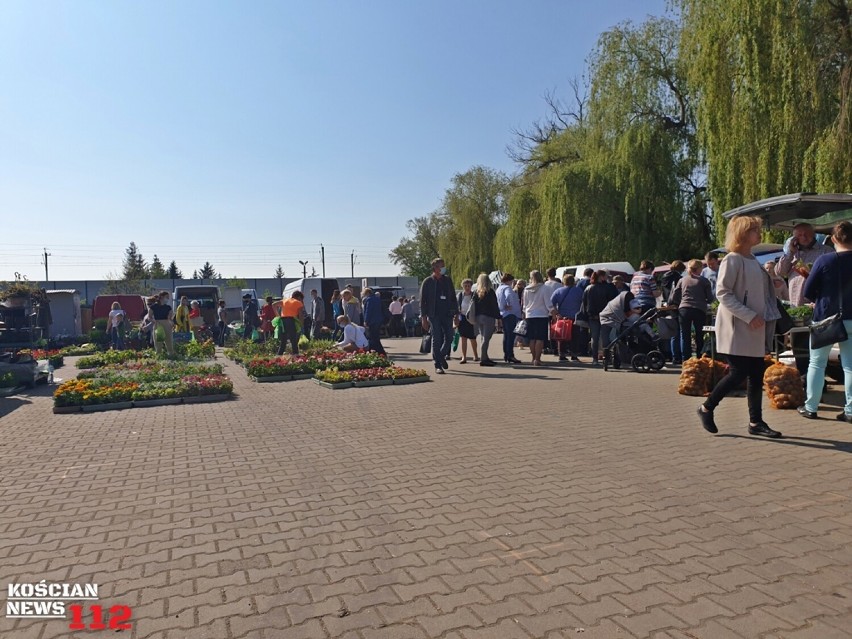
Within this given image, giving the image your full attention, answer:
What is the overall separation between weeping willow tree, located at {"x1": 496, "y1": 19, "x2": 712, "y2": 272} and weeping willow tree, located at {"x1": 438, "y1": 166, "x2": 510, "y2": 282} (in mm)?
17838

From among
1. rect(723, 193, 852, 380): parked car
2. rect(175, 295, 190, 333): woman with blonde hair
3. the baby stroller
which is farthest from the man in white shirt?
rect(175, 295, 190, 333): woman with blonde hair

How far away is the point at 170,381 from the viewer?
11.8 metres

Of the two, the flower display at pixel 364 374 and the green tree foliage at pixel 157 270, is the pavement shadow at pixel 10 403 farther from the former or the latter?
the green tree foliage at pixel 157 270

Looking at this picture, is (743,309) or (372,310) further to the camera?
(372,310)

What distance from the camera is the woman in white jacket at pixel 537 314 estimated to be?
44.0 feet

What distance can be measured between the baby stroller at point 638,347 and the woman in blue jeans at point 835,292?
451cm

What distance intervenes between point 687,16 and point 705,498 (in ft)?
59.3

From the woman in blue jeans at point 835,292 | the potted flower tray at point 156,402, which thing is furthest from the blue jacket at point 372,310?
the woman in blue jeans at point 835,292

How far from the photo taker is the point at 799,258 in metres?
8.69

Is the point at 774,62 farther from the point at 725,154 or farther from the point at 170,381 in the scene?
the point at 170,381

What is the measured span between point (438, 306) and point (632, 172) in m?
14.3

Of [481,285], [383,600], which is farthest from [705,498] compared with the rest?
[481,285]

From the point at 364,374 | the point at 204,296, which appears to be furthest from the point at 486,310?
the point at 204,296

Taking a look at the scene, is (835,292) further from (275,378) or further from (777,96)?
(777,96)
